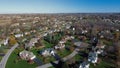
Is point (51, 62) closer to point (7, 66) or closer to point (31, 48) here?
point (7, 66)

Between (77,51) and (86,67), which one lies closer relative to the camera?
(86,67)

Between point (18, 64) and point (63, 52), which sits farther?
point (63, 52)

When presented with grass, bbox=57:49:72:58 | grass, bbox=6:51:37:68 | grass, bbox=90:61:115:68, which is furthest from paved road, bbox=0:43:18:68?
grass, bbox=90:61:115:68

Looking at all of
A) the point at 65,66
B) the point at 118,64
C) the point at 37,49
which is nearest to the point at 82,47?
the point at 37,49

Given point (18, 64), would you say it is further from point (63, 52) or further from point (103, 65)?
point (103, 65)

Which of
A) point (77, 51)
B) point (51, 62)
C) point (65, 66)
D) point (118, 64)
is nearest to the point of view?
point (65, 66)

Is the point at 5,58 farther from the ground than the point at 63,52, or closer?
farther from the ground

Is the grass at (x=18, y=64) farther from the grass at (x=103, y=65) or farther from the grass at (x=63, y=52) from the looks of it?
→ the grass at (x=103, y=65)

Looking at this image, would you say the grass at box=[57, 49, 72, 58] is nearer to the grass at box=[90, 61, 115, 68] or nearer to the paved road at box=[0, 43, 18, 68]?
the grass at box=[90, 61, 115, 68]

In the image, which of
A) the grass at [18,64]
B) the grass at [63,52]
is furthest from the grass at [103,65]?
the grass at [18,64]

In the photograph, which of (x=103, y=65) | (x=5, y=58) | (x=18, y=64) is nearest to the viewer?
(x=103, y=65)

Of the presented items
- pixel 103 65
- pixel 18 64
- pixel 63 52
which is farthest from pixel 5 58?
pixel 103 65
